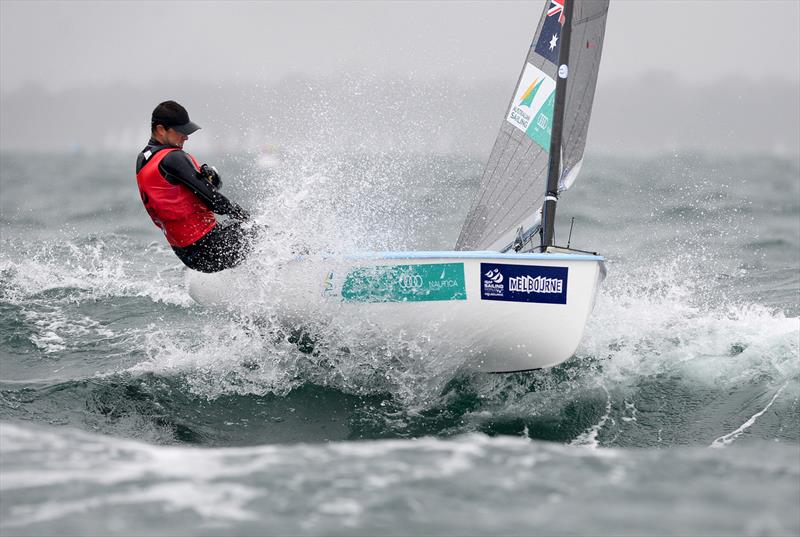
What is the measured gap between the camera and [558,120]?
208 inches

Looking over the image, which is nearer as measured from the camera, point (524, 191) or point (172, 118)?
point (172, 118)

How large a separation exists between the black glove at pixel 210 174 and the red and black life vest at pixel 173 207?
72mm

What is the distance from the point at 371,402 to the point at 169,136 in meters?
1.89

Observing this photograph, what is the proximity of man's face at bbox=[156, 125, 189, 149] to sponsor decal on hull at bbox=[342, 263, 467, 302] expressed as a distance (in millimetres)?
1248

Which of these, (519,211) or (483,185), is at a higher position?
(483,185)

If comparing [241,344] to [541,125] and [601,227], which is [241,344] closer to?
[541,125]

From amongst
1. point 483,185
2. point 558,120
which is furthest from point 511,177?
point 558,120

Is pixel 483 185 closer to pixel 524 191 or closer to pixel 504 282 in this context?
pixel 524 191

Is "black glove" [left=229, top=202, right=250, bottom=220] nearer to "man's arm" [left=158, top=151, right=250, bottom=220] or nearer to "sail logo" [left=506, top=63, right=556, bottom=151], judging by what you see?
"man's arm" [left=158, top=151, right=250, bottom=220]

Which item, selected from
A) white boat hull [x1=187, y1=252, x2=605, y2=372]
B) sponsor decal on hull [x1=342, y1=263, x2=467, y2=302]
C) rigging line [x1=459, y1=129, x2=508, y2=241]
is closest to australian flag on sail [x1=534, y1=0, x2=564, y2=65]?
rigging line [x1=459, y1=129, x2=508, y2=241]

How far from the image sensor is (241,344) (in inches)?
206

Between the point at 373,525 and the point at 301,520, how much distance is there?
0.58 feet

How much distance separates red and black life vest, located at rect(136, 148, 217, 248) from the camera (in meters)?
4.71

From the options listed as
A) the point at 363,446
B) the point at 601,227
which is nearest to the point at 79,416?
the point at 363,446
